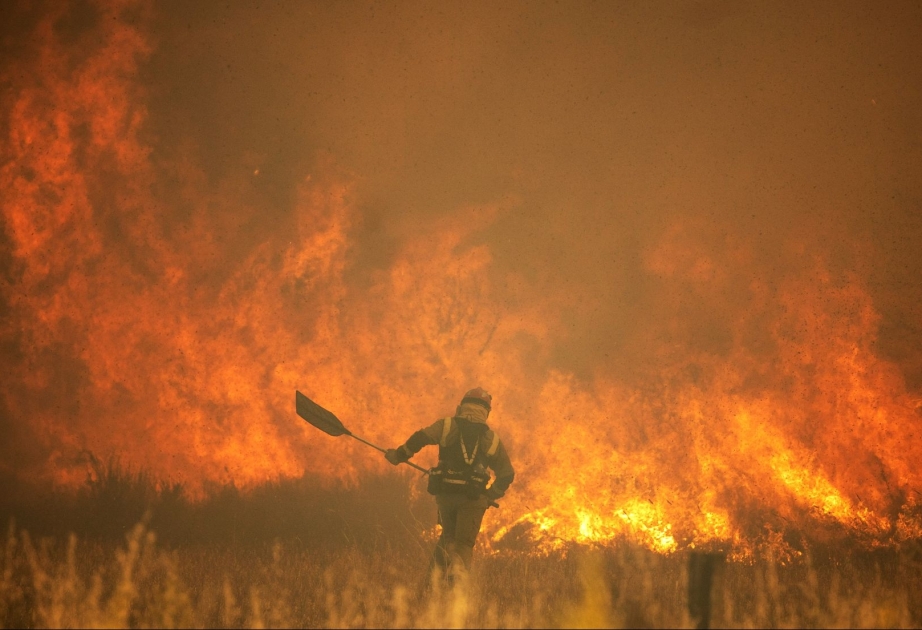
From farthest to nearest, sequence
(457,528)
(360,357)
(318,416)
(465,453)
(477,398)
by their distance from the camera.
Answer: (360,357), (318,416), (477,398), (465,453), (457,528)

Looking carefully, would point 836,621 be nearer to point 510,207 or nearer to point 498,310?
point 498,310

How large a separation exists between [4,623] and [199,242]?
25.3 feet

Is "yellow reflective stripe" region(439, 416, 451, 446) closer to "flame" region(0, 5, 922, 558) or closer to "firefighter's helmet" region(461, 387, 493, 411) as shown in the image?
"firefighter's helmet" region(461, 387, 493, 411)

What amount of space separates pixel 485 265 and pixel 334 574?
6061 mm

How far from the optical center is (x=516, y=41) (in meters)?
13.7

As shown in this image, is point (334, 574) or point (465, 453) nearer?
point (465, 453)

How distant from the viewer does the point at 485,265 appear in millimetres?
12352

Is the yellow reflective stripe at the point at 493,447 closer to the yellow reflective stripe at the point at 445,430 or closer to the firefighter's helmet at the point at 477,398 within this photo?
the firefighter's helmet at the point at 477,398

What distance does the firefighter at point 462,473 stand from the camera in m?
7.36

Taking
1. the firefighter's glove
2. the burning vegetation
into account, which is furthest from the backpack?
the burning vegetation

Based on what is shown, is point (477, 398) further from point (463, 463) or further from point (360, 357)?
point (360, 357)

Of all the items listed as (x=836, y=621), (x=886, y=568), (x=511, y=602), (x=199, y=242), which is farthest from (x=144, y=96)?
(x=886, y=568)

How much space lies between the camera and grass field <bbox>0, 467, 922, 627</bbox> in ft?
20.7

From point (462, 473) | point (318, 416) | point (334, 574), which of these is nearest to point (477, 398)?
point (462, 473)
